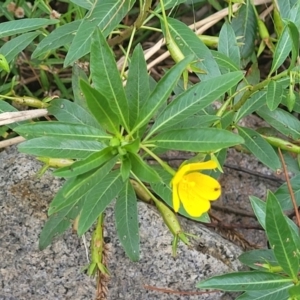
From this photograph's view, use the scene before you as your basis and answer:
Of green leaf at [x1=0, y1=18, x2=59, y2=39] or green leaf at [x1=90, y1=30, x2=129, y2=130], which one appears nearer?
green leaf at [x1=90, y1=30, x2=129, y2=130]

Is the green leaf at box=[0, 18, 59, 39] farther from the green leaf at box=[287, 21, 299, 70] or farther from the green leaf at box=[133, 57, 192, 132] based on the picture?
the green leaf at box=[287, 21, 299, 70]

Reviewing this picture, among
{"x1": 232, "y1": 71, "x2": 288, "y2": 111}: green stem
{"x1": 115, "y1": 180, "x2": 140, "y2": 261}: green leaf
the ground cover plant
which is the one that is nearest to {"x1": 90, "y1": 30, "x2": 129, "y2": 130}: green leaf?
the ground cover plant

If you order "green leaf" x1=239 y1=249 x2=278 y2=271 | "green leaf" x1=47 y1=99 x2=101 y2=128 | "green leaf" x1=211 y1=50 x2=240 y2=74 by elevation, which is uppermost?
"green leaf" x1=211 y1=50 x2=240 y2=74

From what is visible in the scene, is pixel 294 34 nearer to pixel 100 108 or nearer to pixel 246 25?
pixel 100 108

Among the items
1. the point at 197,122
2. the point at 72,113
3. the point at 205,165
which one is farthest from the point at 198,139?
the point at 72,113

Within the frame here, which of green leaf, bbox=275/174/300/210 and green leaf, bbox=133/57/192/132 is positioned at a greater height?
green leaf, bbox=133/57/192/132

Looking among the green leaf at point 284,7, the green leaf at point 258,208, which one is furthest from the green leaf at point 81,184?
the green leaf at point 284,7
